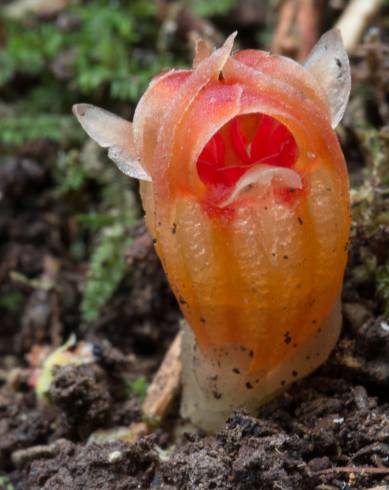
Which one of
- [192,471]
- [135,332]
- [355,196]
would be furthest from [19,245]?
[192,471]

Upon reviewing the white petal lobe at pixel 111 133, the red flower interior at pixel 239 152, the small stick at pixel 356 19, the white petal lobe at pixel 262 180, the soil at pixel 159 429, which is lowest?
the soil at pixel 159 429

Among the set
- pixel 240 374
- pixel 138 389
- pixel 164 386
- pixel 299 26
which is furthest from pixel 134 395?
pixel 299 26

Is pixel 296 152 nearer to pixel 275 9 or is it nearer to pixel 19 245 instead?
pixel 19 245

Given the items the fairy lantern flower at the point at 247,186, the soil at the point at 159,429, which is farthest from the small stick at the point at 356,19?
the fairy lantern flower at the point at 247,186

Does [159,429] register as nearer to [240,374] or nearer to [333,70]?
[240,374]

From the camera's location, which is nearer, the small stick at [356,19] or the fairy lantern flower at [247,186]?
the fairy lantern flower at [247,186]

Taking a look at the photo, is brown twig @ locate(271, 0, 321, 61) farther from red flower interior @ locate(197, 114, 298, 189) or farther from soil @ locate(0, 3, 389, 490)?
red flower interior @ locate(197, 114, 298, 189)

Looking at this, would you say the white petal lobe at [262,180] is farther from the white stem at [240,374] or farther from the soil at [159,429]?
the soil at [159,429]

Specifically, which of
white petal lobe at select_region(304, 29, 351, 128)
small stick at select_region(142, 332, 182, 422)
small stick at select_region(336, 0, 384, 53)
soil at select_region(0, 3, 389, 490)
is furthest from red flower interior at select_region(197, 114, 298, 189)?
small stick at select_region(336, 0, 384, 53)
